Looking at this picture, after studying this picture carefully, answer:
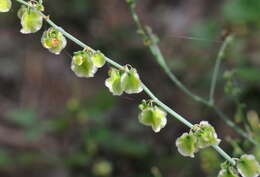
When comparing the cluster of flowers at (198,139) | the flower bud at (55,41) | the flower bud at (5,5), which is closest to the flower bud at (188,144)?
the cluster of flowers at (198,139)

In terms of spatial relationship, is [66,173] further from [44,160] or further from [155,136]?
[155,136]

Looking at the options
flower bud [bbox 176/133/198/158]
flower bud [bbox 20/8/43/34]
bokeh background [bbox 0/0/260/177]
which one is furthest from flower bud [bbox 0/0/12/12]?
bokeh background [bbox 0/0/260/177]

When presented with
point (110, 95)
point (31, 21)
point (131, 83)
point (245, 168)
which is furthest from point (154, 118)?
point (110, 95)

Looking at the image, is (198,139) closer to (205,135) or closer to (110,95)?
(205,135)

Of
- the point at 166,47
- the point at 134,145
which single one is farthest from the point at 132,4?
the point at 166,47

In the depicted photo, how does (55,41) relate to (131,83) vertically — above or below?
above

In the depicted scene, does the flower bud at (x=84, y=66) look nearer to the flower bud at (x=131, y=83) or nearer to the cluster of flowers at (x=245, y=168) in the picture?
the flower bud at (x=131, y=83)
